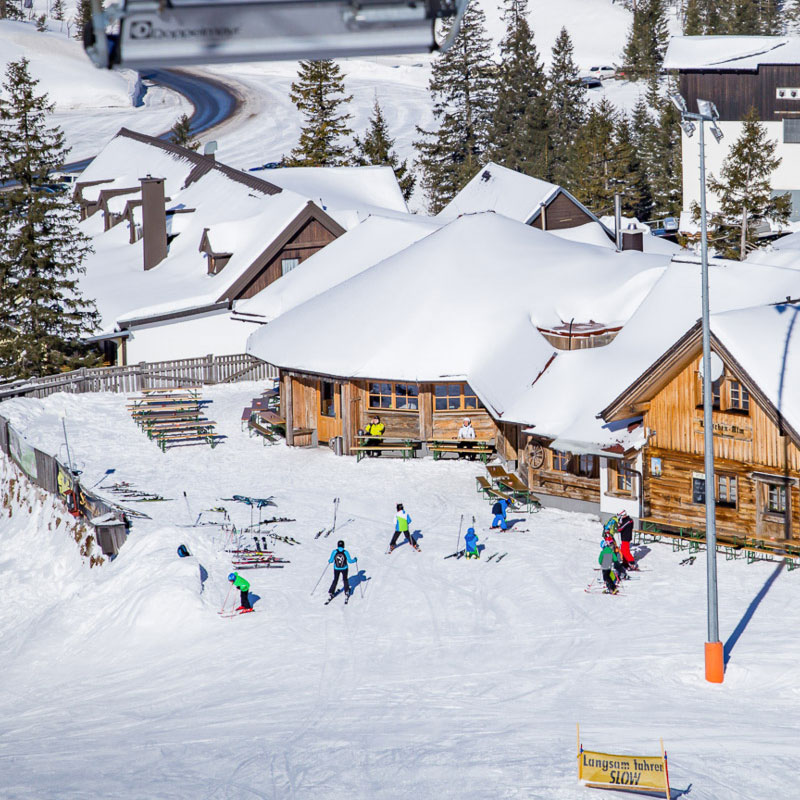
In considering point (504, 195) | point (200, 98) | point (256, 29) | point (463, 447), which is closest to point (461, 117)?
point (504, 195)

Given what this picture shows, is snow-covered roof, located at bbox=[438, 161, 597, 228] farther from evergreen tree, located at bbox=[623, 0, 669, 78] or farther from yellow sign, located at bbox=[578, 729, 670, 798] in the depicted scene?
evergreen tree, located at bbox=[623, 0, 669, 78]

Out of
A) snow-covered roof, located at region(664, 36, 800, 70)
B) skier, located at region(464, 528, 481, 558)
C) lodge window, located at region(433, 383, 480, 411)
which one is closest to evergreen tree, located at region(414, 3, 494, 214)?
snow-covered roof, located at region(664, 36, 800, 70)

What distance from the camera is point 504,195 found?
58062 millimetres

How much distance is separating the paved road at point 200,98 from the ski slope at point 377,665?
6595 centimetres

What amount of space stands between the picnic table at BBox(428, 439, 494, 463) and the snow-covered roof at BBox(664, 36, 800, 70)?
3980 cm

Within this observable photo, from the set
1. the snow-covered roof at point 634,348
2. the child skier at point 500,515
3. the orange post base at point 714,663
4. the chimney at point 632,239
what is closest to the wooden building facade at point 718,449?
the snow-covered roof at point 634,348

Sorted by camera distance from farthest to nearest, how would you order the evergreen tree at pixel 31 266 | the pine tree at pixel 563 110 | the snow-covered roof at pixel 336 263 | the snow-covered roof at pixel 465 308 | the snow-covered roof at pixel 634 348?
the pine tree at pixel 563 110, the evergreen tree at pixel 31 266, the snow-covered roof at pixel 336 263, the snow-covered roof at pixel 465 308, the snow-covered roof at pixel 634 348

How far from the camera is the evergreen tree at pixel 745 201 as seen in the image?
2048 inches

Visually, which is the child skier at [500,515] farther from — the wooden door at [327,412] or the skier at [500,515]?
the wooden door at [327,412]

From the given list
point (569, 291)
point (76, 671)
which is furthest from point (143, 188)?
point (76, 671)

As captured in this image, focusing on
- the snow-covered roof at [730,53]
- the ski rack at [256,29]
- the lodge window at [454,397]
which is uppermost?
Result: the snow-covered roof at [730,53]

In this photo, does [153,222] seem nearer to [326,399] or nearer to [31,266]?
[31,266]

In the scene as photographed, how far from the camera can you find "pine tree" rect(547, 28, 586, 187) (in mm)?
84875

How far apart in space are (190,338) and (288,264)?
4762 mm
